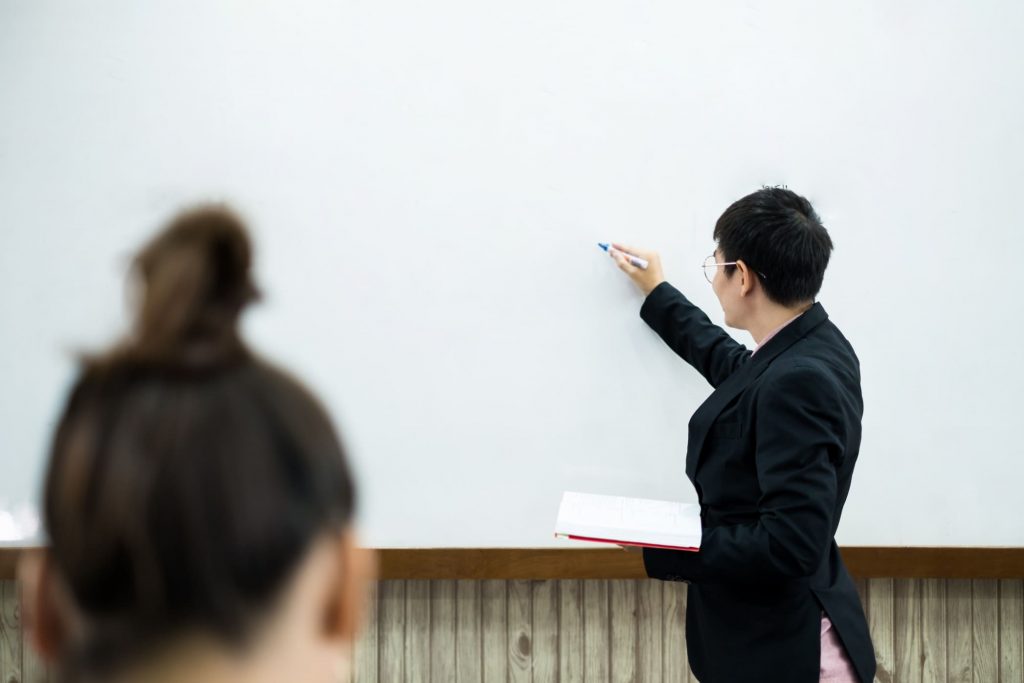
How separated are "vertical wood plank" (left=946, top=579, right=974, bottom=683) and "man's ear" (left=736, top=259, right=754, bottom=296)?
909 mm

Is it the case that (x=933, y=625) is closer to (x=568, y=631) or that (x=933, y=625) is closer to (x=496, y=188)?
(x=568, y=631)

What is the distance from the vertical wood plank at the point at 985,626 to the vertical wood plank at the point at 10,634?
189 cm

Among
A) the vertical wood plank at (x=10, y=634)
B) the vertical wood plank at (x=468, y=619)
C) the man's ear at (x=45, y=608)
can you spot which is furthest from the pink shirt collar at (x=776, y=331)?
the vertical wood plank at (x=10, y=634)

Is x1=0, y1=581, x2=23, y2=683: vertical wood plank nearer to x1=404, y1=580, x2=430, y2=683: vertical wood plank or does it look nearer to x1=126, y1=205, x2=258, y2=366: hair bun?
x1=404, y1=580, x2=430, y2=683: vertical wood plank

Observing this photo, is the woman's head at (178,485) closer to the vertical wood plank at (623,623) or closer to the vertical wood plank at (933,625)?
the vertical wood plank at (623,623)

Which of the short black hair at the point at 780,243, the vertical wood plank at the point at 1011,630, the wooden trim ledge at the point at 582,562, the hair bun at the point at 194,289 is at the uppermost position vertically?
the short black hair at the point at 780,243

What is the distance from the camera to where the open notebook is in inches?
45.8

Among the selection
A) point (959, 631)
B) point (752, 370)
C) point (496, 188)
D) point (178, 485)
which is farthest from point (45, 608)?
point (959, 631)

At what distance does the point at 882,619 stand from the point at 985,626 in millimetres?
220

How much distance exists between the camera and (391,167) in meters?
1.52

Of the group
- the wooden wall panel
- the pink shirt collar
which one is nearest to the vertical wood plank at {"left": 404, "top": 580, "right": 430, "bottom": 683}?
the wooden wall panel

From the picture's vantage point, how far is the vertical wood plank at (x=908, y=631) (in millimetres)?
1688

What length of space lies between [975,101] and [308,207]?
1.26 meters

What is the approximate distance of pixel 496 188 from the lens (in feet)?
5.02
